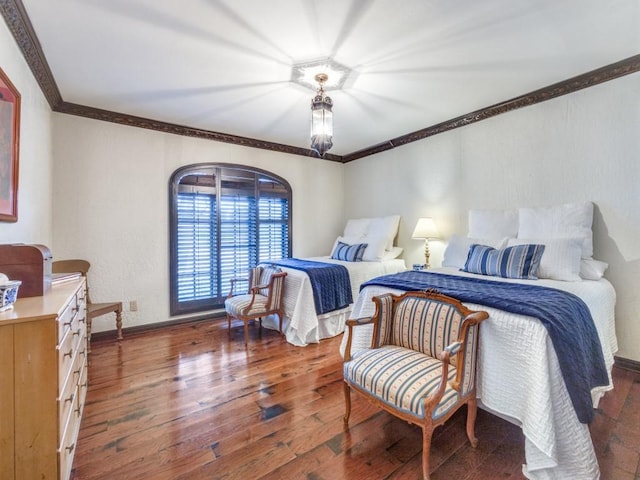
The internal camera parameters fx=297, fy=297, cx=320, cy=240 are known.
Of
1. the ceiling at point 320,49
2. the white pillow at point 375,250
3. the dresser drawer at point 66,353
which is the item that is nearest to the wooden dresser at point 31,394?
the dresser drawer at point 66,353

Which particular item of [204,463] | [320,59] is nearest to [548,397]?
[204,463]

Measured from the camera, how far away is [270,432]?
1.77m

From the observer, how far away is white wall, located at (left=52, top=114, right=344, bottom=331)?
10.3 feet

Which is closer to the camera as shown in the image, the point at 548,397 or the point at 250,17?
the point at 548,397

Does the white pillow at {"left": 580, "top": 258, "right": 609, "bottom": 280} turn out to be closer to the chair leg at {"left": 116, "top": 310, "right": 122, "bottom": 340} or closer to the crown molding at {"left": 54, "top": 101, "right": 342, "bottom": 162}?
the crown molding at {"left": 54, "top": 101, "right": 342, "bottom": 162}

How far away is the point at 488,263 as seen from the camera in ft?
8.55

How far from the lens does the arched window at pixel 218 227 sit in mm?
3826

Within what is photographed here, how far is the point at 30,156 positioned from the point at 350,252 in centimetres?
331

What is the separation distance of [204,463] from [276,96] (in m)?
2.98

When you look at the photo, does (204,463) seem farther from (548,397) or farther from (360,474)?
(548,397)

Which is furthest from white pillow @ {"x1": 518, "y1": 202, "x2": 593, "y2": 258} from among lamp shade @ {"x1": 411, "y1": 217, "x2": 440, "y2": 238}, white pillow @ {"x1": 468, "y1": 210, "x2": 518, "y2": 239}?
lamp shade @ {"x1": 411, "y1": 217, "x2": 440, "y2": 238}

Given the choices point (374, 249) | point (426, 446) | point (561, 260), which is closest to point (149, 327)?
point (374, 249)

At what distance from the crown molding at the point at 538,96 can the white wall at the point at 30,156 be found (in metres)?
3.91

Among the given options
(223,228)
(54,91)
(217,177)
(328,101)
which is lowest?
(223,228)
